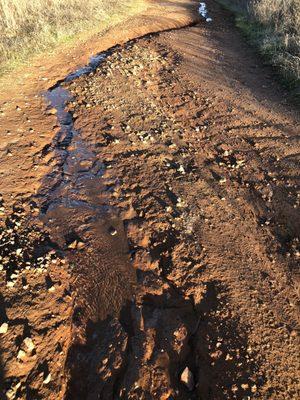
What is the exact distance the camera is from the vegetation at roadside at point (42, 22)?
7023 mm

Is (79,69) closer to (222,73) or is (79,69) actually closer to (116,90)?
(116,90)

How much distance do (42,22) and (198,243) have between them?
7.07 m

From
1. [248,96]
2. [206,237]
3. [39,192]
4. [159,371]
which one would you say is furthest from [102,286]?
[248,96]

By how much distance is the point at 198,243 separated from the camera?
325 cm

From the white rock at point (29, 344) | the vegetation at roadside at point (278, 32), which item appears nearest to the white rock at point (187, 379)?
the white rock at point (29, 344)

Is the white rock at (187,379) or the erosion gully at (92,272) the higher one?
the erosion gully at (92,272)

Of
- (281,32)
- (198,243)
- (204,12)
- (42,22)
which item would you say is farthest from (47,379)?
(204,12)

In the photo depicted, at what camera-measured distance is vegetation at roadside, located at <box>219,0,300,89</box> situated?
20.7ft

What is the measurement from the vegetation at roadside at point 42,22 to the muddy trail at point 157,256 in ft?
8.02

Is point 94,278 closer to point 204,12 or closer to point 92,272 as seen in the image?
point 92,272

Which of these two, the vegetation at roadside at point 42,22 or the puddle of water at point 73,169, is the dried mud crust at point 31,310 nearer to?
the puddle of water at point 73,169

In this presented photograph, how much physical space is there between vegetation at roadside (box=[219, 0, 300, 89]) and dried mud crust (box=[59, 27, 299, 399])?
1.55 m

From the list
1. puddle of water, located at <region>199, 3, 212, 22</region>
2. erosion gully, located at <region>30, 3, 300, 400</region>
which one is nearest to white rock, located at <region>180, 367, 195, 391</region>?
erosion gully, located at <region>30, 3, 300, 400</region>

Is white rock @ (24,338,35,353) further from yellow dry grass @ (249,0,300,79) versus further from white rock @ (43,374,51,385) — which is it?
yellow dry grass @ (249,0,300,79)
